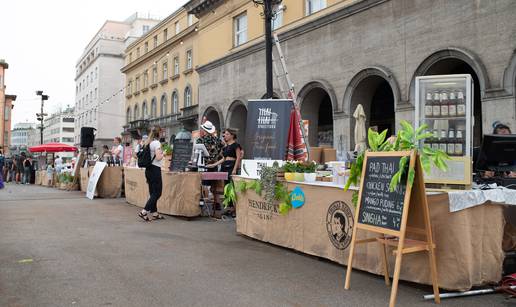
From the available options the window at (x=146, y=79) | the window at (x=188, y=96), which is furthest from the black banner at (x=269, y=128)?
the window at (x=146, y=79)

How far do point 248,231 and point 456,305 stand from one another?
3.75 m

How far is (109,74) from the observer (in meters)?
61.5

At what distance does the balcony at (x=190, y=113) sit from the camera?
33812mm

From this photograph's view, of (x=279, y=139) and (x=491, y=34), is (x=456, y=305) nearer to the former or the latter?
(x=279, y=139)

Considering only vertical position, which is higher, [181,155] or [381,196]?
[181,155]

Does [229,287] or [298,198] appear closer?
[229,287]

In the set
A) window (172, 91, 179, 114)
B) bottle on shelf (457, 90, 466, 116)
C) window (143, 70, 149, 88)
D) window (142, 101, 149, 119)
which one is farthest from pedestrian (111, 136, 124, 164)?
window (143, 70, 149, 88)

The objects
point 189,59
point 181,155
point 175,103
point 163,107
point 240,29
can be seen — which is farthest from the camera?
point 163,107

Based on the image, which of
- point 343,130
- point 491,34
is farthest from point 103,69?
point 491,34

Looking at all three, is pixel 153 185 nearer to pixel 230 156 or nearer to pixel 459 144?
pixel 230 156

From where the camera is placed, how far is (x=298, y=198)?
6.28m

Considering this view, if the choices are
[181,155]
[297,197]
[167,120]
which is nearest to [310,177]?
[297,197]

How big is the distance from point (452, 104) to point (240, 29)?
20.7 m

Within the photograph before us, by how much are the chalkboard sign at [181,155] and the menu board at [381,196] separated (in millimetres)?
6499
